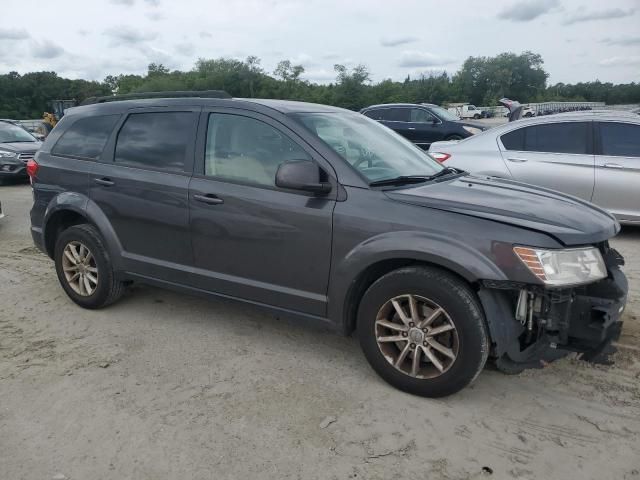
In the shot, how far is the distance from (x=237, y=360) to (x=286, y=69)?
89030 millimetres

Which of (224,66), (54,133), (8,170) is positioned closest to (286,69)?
(224,66)

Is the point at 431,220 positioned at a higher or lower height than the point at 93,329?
higher

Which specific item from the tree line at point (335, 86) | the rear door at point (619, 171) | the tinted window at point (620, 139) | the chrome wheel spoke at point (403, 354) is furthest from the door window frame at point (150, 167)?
the tree line at point (335, 86)

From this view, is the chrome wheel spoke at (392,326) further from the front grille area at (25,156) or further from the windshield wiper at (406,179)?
the front grille area at (25,156)

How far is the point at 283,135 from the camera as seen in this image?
3471mm

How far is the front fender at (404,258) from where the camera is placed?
2.79 metres

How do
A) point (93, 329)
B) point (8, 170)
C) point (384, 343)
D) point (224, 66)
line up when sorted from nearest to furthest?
point (384, 343) < point (93, 329) < point (8, 170) < point (224, 66)

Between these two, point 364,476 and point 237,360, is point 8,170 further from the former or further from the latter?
point 364,476

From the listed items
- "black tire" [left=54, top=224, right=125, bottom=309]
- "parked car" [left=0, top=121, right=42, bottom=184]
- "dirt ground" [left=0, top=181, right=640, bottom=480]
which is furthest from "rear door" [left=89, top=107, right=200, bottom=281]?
"parked car" [left=0, top=121, right=42, bottom=184]

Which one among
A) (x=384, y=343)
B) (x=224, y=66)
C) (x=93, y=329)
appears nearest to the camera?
(x=384, y=343)

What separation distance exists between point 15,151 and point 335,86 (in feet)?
230

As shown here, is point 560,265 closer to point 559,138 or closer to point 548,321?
point 548,321

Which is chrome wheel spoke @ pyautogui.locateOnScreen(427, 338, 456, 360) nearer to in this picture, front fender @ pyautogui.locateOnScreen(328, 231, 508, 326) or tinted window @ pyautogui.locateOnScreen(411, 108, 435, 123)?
front fender @ pyautogui.locateOnScreen(328, 231, 508, 326)

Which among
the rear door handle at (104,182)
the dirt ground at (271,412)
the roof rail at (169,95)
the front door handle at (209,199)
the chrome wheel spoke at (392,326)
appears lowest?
the dirt ground at (271,412)
